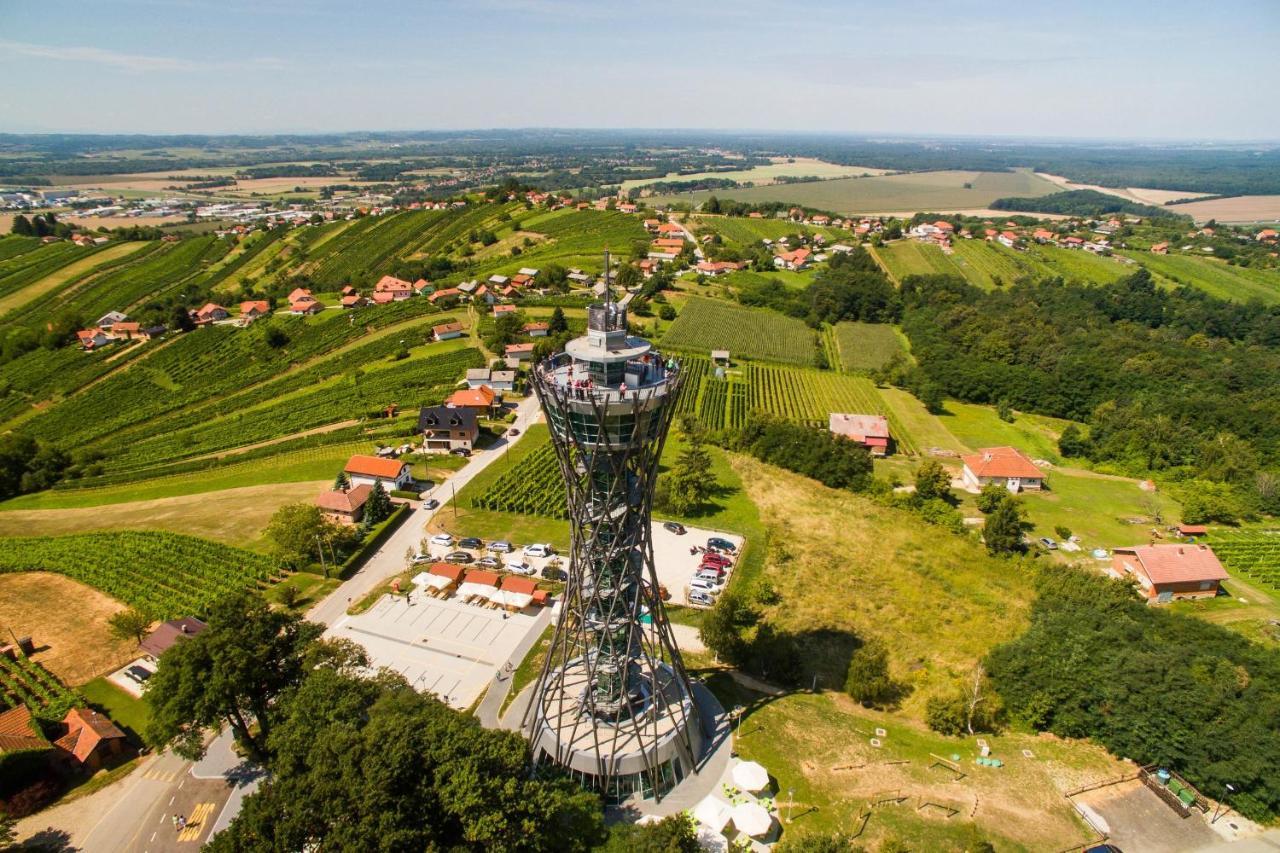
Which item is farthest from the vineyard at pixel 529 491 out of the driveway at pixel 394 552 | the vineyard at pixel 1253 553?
the vineyard at pixel 1253 553

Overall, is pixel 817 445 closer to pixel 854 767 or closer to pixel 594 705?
pixel 854 767

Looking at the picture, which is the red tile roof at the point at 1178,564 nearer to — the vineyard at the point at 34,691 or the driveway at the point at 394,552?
the driveway at the point at 394,552

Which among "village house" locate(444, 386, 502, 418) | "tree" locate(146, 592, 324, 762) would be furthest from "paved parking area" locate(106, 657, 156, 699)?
"village house" locate(444, 386, 502, 418)

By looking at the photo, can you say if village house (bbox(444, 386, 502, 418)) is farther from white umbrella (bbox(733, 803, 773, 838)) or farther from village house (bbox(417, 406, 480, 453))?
white umbrella (bbox(733, 803, 773, 838))

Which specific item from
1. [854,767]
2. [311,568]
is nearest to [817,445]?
[854,767]

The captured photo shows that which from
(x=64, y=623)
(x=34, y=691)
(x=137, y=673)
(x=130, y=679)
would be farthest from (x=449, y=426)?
(x=34, y=691)
